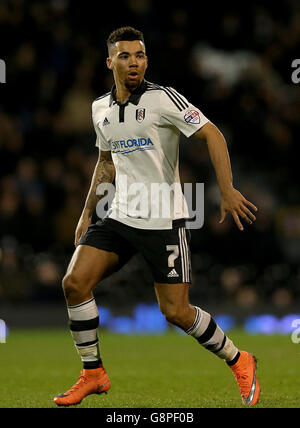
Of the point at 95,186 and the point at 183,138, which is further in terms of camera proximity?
the point at 183,138

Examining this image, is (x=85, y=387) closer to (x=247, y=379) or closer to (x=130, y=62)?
(x=247, y=379)

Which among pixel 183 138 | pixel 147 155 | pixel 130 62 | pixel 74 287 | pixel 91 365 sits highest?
pixel 130 62

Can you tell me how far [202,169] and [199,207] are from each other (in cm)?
126

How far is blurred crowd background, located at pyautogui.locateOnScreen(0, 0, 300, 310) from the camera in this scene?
11.0 m

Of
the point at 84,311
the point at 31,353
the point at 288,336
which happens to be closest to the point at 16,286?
the point at 31,353

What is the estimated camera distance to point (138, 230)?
5.36 metres

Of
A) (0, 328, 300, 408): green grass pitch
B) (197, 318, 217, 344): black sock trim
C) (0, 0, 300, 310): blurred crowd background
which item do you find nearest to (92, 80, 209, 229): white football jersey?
(197, 318, 217, 344): black sock trim

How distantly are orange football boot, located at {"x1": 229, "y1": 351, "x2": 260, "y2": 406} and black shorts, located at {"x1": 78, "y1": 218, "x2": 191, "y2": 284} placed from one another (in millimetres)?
636

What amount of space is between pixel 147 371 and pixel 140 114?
2.68 meters

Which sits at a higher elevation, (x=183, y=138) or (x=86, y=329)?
(x=183, y=138)

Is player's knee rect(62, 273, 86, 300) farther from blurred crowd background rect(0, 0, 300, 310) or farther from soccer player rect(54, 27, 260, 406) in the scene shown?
blurred crowd background rect(0, 0, 300, 310)

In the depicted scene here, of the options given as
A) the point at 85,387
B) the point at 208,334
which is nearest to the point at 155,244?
the point at 208,334

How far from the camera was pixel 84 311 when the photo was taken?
5320mm

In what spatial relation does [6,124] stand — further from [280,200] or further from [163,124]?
[163,124]
